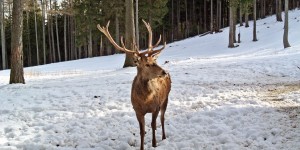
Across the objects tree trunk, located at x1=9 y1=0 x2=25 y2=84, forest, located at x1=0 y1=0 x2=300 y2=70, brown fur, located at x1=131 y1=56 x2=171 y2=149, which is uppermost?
forest, located at x1=0 y1=0 x2=300 y2=70

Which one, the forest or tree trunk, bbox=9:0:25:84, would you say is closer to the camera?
tree trunk, bbox=9:0:25:84

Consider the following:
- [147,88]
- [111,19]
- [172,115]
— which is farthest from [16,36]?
[111,19]

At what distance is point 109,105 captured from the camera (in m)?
9.57

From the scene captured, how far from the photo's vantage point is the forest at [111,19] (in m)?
40.0

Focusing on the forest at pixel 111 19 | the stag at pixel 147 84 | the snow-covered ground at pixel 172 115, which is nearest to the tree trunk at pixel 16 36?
the snow-covered ground at pixel 172 115

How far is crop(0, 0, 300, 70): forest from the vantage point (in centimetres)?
3997

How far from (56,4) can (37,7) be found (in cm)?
267

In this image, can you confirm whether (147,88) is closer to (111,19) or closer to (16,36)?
(16,36)

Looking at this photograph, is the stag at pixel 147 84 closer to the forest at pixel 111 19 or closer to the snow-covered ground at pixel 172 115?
the snow-covered ground at pixel 172 115

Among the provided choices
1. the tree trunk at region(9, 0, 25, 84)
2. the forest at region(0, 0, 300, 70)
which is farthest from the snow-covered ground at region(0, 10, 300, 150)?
the forest at region(0, 0, 300, 70)

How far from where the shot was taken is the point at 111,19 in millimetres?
39469

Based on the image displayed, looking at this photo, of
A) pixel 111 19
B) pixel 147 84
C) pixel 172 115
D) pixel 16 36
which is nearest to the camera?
pixel 147 84

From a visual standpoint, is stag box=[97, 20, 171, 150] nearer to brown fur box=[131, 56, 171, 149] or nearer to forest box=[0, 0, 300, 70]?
brown fur box=[131, 56, 171, 149]

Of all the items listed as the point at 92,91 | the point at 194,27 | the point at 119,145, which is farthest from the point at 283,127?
the point at 194,27
